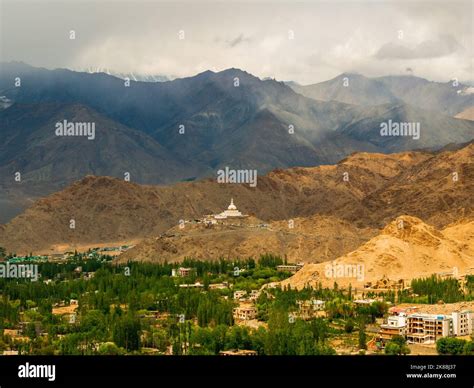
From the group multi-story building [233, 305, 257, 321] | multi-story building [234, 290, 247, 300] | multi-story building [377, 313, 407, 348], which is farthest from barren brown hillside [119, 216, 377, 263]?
multi-story building [377, 313, 407, 348]

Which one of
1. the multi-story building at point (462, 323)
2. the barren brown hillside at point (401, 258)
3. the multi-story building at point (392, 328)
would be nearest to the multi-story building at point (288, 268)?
the barren brown hillside at point (401, 258)

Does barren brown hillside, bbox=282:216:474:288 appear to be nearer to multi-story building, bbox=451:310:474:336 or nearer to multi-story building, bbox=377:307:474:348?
multi-story building, bbox=377:307:474:348

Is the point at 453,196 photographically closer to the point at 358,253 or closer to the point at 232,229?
the point at 232,229

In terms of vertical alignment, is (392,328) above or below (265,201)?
below

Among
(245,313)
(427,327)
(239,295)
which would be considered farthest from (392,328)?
(239,295)

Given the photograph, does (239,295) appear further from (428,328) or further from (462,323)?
(462,323)

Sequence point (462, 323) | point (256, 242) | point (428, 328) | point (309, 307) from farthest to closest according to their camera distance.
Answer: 1. point (256, 242)
2. point (309, 307)
3. point (462, 323)
4. point (428, 328)

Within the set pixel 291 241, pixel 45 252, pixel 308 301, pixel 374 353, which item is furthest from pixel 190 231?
pixel 374 353
